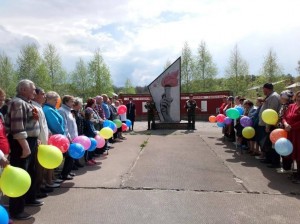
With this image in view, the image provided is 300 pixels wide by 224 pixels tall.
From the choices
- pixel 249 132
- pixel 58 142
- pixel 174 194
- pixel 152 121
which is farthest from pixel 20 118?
pixel 152 121

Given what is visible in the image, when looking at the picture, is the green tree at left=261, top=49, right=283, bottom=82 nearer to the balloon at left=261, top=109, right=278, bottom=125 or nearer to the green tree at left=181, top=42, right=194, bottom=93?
the green tree at left=181, top=42, right=194, bottom=93

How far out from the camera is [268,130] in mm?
7723

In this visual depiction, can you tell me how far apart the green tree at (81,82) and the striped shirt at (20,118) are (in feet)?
131

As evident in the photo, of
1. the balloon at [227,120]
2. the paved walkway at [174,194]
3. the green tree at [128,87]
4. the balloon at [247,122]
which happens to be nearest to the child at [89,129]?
the paved walkway at [174,194]

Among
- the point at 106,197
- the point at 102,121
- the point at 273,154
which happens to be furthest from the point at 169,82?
the point at 106,197

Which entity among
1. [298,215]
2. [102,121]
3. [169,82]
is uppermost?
[169,82]

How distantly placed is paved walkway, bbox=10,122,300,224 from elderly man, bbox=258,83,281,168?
37 cm

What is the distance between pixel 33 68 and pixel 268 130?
37.7m

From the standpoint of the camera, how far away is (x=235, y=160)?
28.8 feet

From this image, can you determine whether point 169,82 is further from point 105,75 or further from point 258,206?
point 105,75

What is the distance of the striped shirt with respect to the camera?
4.34 metres

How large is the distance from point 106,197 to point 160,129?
40.1 ft

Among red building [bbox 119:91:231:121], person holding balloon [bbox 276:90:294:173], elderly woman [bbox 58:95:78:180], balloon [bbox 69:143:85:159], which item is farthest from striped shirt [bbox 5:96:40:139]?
red building [bbox 119:91:231:121]

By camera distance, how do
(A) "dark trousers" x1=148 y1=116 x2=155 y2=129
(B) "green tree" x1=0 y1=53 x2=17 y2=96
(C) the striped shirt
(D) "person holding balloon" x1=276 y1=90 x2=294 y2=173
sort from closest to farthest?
(C) the striped shirt
(D) "person holding balloon" x1=276 y1=90 x2=294 y2=173
(A) "dark trousers" x1=148 y1=116 x2=155 y2=129
(B) "green tree" x1=0 y1=53 x2=17 y2=96
